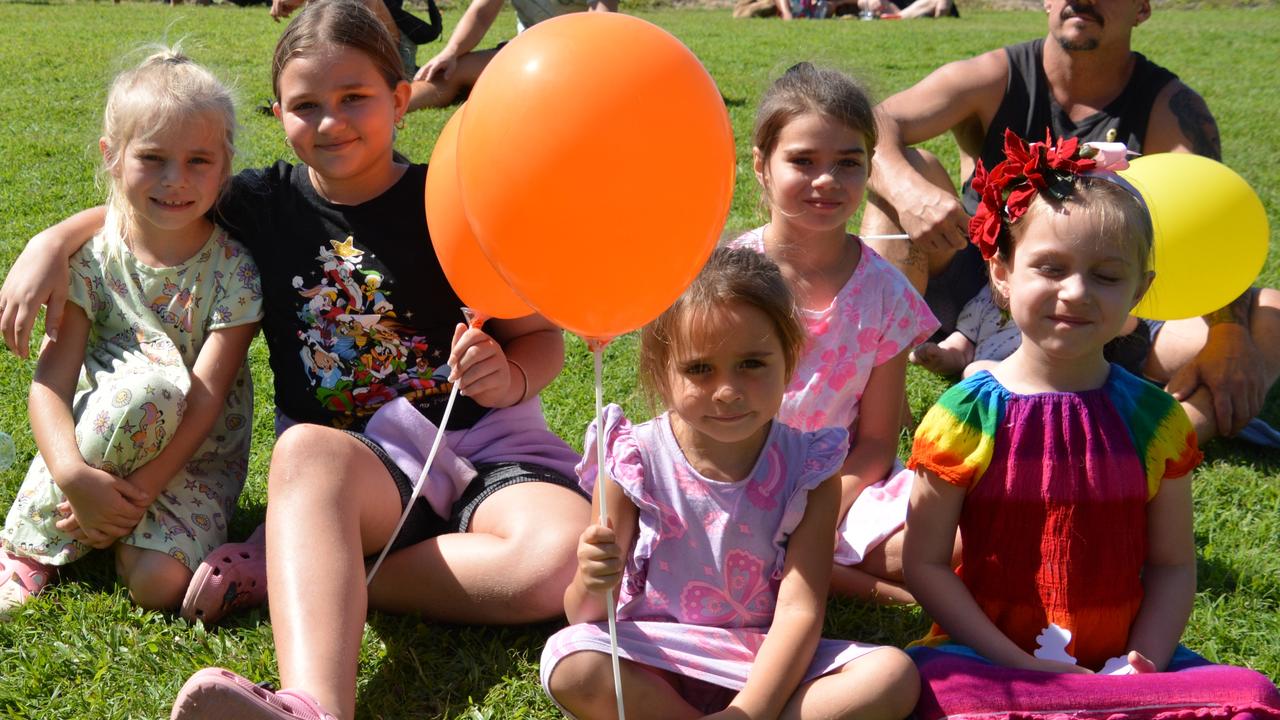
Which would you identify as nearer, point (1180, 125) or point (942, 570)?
point (942, 570)

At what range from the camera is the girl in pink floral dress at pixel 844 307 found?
274cm

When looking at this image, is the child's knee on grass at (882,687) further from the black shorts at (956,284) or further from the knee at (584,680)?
the black shorts at (956,284)

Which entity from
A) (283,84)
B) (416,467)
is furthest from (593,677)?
(283,84)

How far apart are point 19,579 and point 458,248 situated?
133cm

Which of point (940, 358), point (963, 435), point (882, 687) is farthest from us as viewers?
point (940, 358)

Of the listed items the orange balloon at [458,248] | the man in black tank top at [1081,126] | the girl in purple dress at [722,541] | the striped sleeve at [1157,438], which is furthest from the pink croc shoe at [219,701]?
the man in black tank top at [1081,126]

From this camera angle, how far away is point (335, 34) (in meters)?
2.71

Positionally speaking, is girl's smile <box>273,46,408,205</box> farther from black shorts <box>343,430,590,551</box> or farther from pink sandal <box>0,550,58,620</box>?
pink sandal <box>0,550,58,620</box>

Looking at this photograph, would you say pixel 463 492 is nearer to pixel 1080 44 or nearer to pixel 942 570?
pixel 942 570

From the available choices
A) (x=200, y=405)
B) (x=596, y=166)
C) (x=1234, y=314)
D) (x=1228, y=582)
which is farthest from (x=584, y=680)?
(x=1234, y=314)

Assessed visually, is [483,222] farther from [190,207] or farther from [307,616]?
[190,207]

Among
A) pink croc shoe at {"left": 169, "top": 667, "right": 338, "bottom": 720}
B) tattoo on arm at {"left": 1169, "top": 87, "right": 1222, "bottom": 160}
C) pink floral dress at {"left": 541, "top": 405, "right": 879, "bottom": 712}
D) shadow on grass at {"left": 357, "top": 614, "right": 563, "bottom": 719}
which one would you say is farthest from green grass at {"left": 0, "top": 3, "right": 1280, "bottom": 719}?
tattoo on arm at {"left": 1169, "top": 87, "right": 1222, "bottom": 160}

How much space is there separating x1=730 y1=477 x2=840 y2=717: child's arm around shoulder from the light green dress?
139cm

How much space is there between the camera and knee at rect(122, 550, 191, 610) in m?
2.71
